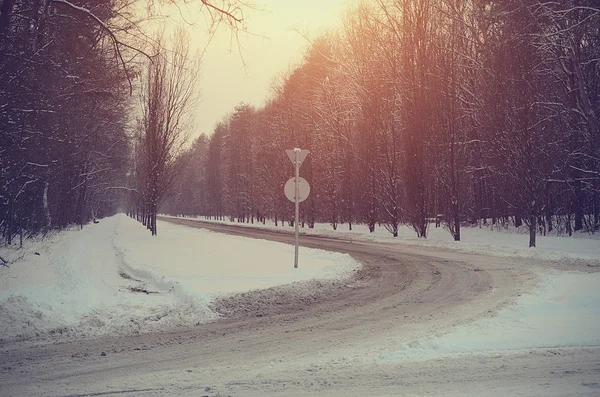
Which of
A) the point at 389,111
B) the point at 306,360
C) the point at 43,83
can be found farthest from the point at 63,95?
the point at 389,111

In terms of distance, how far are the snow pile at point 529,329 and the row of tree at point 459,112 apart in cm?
1253

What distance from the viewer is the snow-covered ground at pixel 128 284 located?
6.76 m

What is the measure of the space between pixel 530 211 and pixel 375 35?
50.5 ft

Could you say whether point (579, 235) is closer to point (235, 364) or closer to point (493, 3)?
point (493, 3)

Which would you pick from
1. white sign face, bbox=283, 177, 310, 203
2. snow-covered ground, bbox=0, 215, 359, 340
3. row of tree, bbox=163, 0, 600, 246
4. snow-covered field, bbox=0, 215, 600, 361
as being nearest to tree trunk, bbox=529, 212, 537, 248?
row of tree, bbox=163, 0, 600, 246

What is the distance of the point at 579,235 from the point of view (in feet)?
74.8

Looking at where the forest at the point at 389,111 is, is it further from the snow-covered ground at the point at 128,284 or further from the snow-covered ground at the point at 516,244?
the snow-covered ground at the point at 128,284

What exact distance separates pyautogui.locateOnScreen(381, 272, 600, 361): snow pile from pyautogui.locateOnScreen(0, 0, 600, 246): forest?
602 centimetres

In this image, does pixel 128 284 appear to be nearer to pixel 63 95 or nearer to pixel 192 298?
pixel 192 298

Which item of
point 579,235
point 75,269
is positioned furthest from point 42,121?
point 579,235

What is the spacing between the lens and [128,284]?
10953 millimetres

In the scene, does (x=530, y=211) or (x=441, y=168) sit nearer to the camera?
(x=530, y=211)

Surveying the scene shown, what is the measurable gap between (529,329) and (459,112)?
23306mm

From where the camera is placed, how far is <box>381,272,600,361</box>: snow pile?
5508 millimetres
